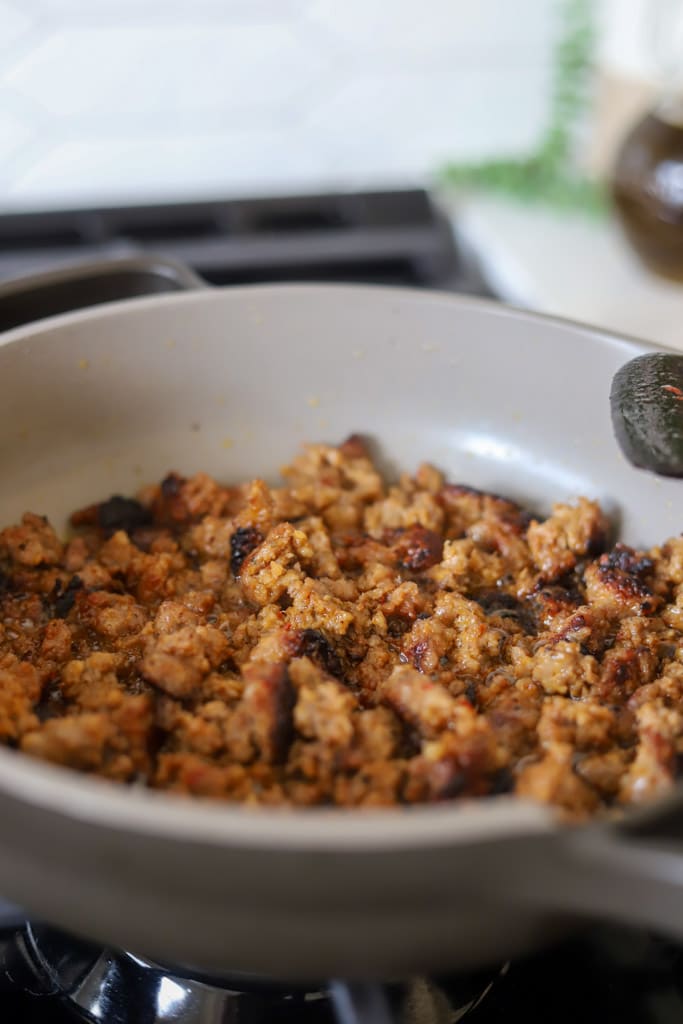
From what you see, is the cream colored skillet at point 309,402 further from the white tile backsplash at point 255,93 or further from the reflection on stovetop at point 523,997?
the white tile backsplash at point 255,93

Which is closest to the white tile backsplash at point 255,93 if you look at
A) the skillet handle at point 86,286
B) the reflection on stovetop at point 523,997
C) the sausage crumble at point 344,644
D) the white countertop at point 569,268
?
the white countertop at point 569,268

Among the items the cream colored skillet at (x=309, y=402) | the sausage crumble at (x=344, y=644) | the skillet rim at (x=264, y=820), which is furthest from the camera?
the cream colored skillet at (x=309, y=402)

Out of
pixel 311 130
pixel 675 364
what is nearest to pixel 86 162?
pixel 311 130

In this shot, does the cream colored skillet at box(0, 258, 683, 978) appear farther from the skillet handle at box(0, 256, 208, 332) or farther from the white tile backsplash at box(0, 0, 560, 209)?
the white tile backsplash at box(0, 0, 560, 209)

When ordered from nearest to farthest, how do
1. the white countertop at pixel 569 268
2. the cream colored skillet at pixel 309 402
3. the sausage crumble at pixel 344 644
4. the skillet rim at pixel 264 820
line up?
the skillet rim at pixel 264 820 → the sausage crumble at pixel 344 644 → the cream colored skillet at pixel 309 402 → the white countertop at pixel 569 268

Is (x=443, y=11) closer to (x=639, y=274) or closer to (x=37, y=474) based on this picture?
(x=639, y=274)

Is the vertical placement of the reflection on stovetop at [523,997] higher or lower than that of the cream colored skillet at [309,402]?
lower
